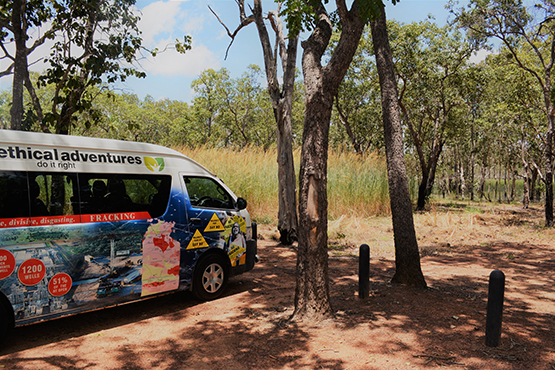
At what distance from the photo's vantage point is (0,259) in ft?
13.0

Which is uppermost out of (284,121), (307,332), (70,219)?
(284,121)

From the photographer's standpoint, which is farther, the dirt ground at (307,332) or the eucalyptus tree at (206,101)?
the eucalyptus tree at (206,101)

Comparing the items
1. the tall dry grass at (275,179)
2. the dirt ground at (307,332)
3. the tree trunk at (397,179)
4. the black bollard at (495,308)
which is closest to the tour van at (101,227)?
the dirt ground at (307,332)

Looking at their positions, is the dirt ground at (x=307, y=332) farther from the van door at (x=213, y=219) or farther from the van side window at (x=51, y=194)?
the van side window at (x=51, y=194)

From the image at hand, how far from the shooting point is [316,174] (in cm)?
466

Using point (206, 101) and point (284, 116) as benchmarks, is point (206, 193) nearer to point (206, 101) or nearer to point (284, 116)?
point (284, 116)

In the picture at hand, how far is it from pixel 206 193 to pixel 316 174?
6.62 feet

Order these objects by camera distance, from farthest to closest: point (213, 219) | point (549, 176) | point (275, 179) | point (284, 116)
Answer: point (549, 176)
point (275, 179)
point (284, 116)
point (213, 219)

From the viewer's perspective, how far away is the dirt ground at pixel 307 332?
3.93m

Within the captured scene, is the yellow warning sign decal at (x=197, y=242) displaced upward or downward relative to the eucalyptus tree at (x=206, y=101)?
downward

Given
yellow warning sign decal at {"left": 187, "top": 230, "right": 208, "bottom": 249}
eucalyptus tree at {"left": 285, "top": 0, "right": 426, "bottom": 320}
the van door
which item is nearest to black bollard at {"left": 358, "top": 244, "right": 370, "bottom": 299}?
eucalyptus tree at {"left": 285, "top": 0, "right": 426, "bottom": 320}

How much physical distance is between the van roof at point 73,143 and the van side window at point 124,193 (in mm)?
338

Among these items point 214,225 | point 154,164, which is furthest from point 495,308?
point 154,164

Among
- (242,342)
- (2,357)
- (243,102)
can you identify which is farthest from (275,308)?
(243,102)
